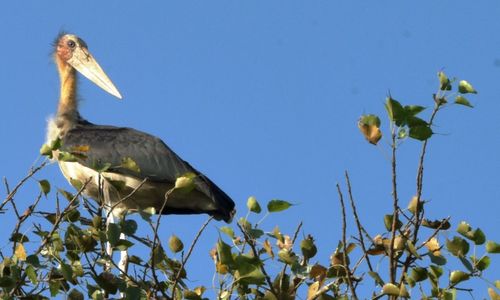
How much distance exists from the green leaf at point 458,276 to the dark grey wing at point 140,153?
465 centimetres

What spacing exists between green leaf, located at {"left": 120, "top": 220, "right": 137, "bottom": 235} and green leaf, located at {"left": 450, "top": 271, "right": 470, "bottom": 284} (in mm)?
1542

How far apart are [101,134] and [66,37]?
7.64 ft

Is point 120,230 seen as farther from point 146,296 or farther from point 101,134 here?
point 101,134

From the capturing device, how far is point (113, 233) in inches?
221

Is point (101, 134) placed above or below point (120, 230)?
above

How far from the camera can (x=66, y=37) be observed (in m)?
12.8

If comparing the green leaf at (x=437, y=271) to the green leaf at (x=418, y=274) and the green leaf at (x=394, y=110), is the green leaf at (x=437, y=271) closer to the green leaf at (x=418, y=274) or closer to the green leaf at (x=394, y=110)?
the green leaf at (x=418, y=274)

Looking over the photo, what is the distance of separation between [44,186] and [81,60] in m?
6.62

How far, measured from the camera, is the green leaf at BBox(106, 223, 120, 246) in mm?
5609

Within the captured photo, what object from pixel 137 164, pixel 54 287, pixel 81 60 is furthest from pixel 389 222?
pixel 81 60

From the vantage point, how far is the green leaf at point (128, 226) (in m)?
5.71

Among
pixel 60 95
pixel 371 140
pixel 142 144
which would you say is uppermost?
pixel 60 95

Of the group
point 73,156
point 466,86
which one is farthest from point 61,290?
point 466,86

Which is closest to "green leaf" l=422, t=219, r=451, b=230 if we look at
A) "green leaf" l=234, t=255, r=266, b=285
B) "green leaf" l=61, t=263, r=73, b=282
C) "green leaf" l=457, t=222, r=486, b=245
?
"green leaf" l=457, t=222, r=486, b=245
